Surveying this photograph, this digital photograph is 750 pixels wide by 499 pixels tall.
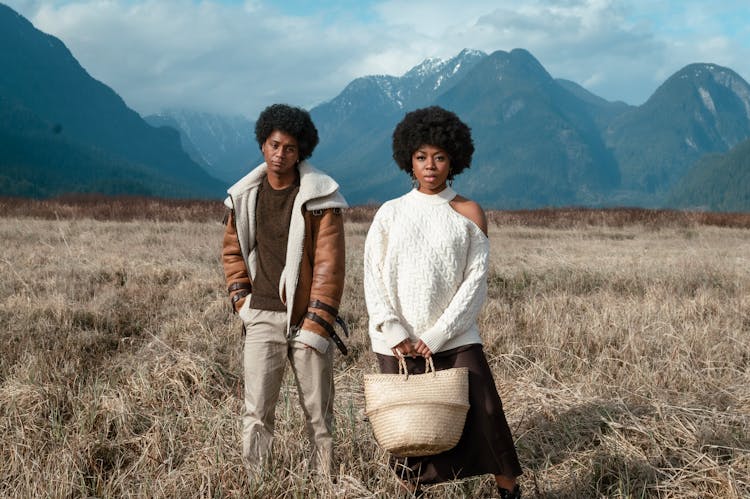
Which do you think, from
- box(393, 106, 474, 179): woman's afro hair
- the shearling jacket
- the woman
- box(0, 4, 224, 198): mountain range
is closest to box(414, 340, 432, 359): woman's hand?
the woman

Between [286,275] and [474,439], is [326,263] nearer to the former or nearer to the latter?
[286,275]

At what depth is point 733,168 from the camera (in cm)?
19538

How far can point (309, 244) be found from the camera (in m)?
3.04

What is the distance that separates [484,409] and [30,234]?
12860 millimetres

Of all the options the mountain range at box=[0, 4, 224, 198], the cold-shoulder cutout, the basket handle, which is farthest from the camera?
the mountain range at box=[0, 4, 224, 198]

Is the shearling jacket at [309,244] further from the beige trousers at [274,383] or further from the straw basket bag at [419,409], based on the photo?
the straw basket bag at [419,409]

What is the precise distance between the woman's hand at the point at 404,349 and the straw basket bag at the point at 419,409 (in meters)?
0.13

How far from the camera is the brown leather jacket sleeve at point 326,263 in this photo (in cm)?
295

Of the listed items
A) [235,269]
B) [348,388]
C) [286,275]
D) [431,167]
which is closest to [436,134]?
[431,167]

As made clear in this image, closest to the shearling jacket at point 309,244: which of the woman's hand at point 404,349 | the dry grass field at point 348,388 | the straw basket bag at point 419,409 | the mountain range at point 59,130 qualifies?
the woman's hand at point 404,349

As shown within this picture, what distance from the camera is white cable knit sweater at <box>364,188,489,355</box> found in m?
2.75

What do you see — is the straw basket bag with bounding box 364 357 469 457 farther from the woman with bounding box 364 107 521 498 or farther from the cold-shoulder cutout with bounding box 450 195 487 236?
the cold-shoulder cutout with bounding box 450 195 487 236

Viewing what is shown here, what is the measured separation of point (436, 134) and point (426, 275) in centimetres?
67

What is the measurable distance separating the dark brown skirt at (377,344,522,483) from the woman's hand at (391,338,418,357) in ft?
0.16
